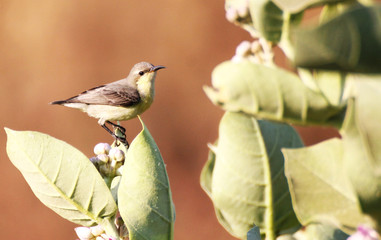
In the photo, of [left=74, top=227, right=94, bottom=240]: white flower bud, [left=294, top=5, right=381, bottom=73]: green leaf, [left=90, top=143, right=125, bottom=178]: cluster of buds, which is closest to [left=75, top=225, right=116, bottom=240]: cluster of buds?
[left=74, top=227, right=94, bottom=240]: white flower bud

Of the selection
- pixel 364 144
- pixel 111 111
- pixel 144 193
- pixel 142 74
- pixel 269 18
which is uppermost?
pixel 269 18

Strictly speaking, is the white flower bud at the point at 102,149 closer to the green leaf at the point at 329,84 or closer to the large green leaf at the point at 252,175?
the large green leaf at the point at 252,175

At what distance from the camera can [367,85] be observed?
2.16 feet

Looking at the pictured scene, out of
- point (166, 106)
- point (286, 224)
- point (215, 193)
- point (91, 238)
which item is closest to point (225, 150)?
point (215, 193)

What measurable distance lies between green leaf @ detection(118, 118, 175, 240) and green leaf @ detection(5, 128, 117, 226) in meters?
0.09

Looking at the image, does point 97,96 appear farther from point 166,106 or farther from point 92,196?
point 92,196

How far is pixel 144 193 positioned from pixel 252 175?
229 mm

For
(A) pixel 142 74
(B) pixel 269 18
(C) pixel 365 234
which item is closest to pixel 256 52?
(B) pixel 269 18

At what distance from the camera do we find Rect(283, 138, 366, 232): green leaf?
0.84 m

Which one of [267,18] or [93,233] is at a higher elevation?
[267,18]

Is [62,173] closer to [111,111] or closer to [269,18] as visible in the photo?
[269,18]

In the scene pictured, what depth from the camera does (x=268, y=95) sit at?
2.45 feet

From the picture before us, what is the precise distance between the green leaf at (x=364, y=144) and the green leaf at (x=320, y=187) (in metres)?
0.08

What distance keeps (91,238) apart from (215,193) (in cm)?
42
